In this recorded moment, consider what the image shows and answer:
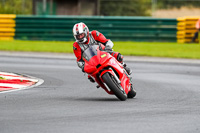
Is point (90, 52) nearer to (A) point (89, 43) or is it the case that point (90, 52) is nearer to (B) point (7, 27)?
(A) point (89, 43)

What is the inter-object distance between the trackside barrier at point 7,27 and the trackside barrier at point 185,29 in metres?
8.38

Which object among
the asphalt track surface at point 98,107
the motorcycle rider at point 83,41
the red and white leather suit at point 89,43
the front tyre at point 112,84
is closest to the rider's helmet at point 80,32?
the motorcycle rider at point 83,41

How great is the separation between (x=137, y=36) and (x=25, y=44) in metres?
5.64

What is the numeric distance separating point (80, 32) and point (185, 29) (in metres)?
17.7

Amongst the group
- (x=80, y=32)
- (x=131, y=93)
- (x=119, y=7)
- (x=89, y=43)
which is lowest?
(x=119, y=7)

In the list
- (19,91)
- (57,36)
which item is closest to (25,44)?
(57,36)

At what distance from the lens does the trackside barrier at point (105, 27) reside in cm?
2631

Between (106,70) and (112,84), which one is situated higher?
(106,70)

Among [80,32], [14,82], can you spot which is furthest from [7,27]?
[80,32]

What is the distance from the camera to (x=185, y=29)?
26.7m

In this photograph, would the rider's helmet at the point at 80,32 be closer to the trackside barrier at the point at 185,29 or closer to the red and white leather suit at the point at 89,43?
the red and white leather suit at the point at 89,43

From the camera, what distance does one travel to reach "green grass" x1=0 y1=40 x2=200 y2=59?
21.3m

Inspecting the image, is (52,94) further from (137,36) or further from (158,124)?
(137,36)

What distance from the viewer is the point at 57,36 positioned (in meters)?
26.7
